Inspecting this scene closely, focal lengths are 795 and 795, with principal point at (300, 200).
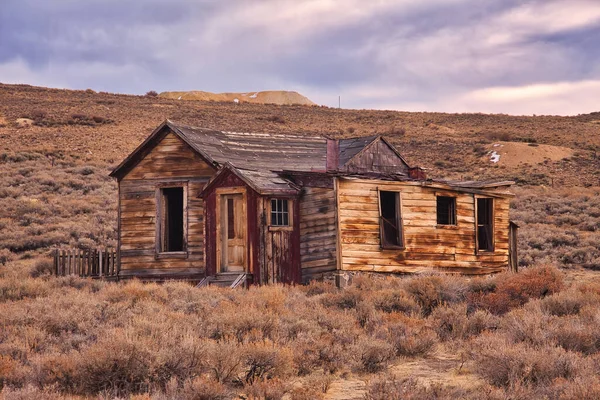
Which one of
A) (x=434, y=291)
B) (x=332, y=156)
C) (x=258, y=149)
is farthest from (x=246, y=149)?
(x=434, y=291)

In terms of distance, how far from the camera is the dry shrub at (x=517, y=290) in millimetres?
12789

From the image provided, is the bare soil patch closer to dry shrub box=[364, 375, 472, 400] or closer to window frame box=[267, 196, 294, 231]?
window frame box=[267, 196, 294, 231]

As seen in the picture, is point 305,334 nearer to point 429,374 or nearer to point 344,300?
point 429,374

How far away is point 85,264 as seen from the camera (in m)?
19.6

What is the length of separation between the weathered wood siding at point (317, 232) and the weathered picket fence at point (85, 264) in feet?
A: 16.2

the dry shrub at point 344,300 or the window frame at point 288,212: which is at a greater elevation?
the window frame at point 288,212

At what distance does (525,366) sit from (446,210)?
13.4 metres

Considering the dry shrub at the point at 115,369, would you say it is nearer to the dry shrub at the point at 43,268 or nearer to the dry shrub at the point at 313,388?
the dry shrub at the point at 313,388

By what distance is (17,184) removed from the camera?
1426 inches

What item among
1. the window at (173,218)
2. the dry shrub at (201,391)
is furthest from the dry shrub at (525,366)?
the window at (173,218)

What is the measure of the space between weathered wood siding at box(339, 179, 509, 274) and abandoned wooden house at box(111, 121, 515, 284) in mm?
25

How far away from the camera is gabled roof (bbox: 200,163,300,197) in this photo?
16.6 meters

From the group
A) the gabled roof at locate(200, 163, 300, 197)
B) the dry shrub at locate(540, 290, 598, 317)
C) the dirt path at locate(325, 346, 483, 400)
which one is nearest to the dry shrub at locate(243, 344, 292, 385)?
the dirt path at locate(325, 346, 483, 400)

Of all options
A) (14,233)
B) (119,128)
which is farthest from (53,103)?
(14,233)
